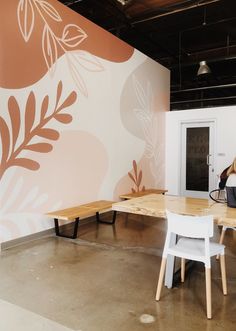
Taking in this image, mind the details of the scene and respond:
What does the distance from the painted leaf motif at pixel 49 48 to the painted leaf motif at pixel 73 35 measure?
24 centimetres

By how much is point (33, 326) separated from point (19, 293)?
0.57 meters

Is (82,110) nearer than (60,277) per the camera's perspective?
No

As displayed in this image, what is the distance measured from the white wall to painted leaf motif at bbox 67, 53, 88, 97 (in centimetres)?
343

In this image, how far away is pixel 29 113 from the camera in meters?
4.00

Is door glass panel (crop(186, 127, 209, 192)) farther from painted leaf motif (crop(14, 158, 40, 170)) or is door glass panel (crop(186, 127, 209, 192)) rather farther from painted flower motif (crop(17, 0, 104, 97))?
painted leaf motif (crop(14, 158, 40, 170))

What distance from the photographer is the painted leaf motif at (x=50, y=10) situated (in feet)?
13.6

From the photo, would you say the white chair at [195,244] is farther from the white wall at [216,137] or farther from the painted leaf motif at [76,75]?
the white wall at [216,137]

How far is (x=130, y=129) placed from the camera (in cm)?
630

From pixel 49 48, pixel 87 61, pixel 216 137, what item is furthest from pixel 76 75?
pixel 216 137

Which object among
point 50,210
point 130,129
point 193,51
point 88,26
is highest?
point 193,51

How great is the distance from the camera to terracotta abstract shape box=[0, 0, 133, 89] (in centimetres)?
370

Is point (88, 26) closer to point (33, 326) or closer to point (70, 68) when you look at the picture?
point (70, 68)

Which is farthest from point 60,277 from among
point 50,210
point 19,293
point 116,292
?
point 50,210

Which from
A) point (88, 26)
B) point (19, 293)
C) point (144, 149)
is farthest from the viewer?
point (144, 149)
